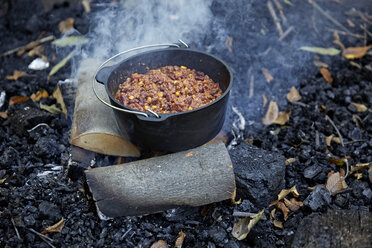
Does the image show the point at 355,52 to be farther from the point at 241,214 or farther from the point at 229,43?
the point at 241,214

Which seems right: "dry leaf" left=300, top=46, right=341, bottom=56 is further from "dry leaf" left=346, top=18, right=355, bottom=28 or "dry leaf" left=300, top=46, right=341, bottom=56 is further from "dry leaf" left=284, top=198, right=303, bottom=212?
"dry leaf" left=284, top=198, right=303, bottom=212

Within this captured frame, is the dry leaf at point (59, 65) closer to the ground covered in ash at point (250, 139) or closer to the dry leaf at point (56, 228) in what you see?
the ground covered in ash at point (250, 139)

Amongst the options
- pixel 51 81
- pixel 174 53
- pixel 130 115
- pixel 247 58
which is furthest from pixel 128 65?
pixel 247 58

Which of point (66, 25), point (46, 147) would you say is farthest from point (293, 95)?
point (66, 25)

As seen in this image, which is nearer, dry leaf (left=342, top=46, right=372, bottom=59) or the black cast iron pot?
the black cast iron pot

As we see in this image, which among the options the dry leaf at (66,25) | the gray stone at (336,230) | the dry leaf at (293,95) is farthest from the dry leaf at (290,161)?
the dry leaf at (66,25)

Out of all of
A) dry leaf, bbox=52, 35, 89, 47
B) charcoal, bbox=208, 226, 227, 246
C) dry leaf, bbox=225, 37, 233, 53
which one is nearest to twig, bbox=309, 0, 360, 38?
dry leaf, bbox=225, 37, 233, 53
